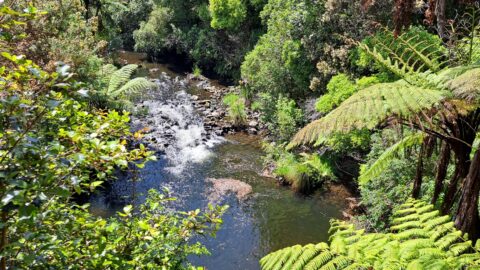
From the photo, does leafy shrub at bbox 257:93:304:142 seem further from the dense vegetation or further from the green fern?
the green fern

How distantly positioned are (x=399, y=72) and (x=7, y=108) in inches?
136

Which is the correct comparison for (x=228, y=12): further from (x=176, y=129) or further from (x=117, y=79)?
(x=117, y=79)

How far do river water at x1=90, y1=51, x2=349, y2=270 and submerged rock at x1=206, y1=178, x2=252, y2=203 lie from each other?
107 mm

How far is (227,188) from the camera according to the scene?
36.3ft

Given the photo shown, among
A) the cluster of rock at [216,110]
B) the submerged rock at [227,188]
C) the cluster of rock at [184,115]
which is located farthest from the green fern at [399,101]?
the cluster of rock at [216,110]

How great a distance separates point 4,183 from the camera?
193 cm

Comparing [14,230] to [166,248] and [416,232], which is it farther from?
[416,232]

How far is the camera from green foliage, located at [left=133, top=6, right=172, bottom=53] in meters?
23.2

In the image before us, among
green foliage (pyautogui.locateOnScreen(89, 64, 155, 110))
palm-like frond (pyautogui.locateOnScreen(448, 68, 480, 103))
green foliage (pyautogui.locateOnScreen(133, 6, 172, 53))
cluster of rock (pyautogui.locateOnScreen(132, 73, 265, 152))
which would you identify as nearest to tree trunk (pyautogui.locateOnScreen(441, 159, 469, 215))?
palm-like frond (pyautogui.locateOnScreen(448, 68, 480, 103))

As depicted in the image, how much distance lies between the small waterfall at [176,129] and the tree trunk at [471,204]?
345 inches

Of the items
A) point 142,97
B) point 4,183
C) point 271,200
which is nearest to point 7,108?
point 4,183

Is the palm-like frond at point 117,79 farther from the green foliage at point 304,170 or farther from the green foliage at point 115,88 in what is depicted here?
the green foliage at point 304,170

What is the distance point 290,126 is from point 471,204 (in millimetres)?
9318

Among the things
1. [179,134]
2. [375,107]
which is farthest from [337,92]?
[375,107]
